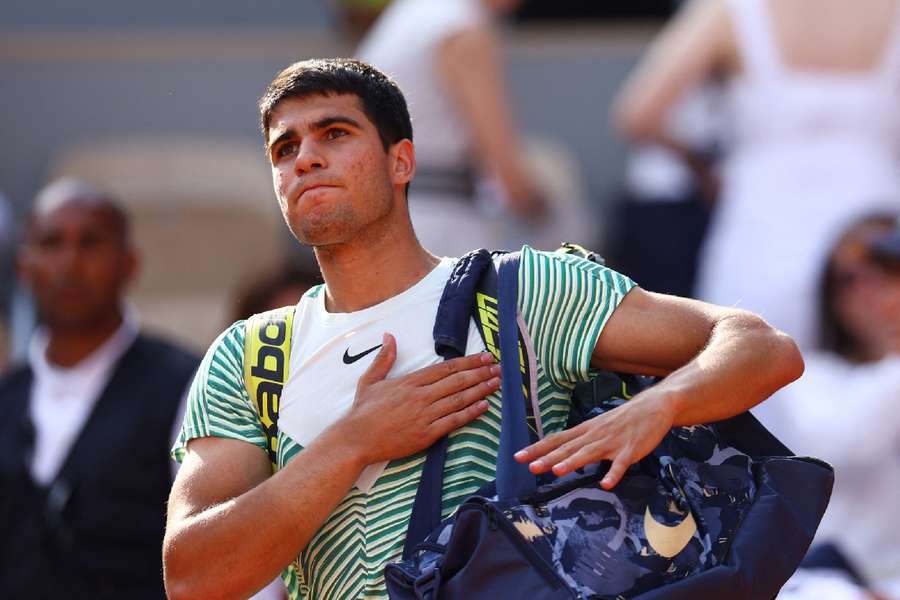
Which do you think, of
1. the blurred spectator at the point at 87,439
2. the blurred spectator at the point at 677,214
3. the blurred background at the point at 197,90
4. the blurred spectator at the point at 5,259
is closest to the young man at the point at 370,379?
the blurred spectator at the point at 87,439

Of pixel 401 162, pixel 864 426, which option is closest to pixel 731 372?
pixel 401 162

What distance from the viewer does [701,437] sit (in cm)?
271

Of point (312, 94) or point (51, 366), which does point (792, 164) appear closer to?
point (51, 366)

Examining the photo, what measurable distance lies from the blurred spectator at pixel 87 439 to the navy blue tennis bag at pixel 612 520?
2.17 meters

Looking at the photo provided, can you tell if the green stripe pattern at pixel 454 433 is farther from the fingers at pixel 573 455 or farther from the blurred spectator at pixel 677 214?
the blurred spectator at pixel 677 214

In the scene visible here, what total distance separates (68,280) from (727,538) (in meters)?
3.23

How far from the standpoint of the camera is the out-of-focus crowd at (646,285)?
15.1ft

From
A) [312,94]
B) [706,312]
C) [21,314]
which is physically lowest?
[21,314]

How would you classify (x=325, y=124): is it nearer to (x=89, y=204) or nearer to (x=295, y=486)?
(x=295, y=486)

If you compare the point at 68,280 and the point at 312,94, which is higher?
the point at 312,94

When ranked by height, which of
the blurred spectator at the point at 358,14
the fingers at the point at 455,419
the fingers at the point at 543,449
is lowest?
the fingers at the point at 543,449

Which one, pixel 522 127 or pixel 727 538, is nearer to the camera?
pixel 727 538

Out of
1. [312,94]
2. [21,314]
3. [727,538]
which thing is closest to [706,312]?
[727,538]

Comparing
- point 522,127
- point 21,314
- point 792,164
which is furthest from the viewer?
point 522,127
